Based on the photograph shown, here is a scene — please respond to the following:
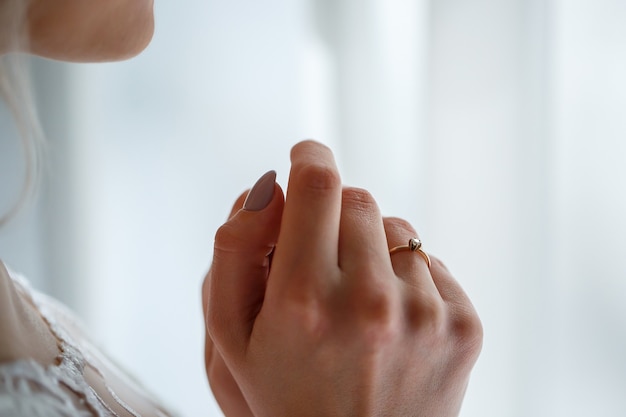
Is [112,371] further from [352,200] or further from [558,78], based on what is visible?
[558,78]

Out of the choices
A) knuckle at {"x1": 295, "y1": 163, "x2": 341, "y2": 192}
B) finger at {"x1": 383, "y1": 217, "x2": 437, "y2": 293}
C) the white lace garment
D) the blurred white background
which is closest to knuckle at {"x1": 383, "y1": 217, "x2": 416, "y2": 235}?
finger at {"x1": 383, "y1": 217, "x2": 437, "y2": 293}

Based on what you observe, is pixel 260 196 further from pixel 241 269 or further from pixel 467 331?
pixel 467 331

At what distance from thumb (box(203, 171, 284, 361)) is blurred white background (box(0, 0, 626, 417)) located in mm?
742

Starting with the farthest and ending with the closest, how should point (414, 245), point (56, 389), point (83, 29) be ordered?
point (83, 29) < point (414, 245) < point (56, 389)

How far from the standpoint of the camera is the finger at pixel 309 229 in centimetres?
45

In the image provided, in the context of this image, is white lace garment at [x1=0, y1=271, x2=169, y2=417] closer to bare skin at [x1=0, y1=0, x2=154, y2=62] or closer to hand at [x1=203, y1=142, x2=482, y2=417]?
hand at [x1=203, y1=142, x2=482, y2=417]

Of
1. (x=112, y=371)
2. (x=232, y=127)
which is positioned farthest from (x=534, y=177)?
(x=112, y=371)

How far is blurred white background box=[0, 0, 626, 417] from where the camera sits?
1.09m

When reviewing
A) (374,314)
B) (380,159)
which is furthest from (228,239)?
(380,159)

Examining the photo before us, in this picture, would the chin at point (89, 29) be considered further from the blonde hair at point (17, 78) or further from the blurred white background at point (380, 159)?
the blurred white background at point (380, 159)

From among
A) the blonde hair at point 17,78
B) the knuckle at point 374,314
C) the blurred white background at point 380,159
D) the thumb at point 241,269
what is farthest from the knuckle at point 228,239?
the blurred white background at point 380,159

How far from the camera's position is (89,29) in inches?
25.6

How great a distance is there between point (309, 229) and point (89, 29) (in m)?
0.35

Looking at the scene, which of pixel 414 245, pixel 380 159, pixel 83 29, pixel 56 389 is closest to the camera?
pixel 56 389
